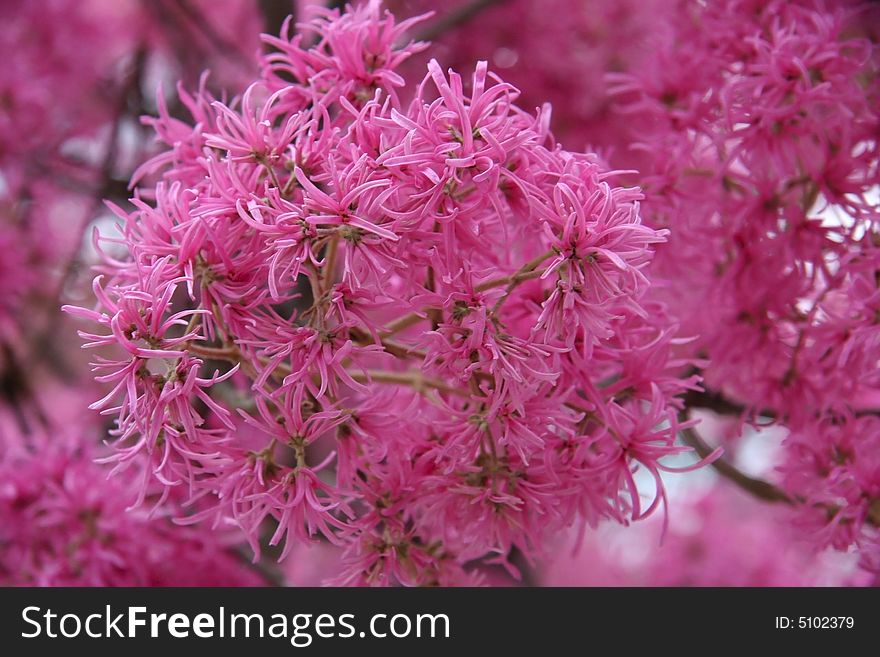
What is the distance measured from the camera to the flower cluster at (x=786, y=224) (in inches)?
42.8

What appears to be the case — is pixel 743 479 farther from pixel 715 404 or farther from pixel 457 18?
pixel 457 18

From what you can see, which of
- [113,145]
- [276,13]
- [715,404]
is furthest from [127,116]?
[715,404]

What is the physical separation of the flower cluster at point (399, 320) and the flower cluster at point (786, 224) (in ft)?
0.81

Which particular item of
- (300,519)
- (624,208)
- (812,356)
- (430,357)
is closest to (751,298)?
(812,356)

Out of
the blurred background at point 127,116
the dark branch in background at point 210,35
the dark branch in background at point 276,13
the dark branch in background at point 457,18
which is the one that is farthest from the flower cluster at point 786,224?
the dark branch in background at point 210,35

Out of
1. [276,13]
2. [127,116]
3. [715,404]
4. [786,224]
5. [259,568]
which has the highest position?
[127,116]

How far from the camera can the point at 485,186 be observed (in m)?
0.80

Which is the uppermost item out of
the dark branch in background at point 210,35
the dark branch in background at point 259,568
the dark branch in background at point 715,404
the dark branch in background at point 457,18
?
the dark branch in background at point 210,35

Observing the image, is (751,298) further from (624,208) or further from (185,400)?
(185,400)

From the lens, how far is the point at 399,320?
0.93m

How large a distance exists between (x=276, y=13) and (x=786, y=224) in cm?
96

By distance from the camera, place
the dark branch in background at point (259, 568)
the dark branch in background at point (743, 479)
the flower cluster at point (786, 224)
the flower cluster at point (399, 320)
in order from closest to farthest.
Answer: the flower cluster at point (399, 320), the flower cluster at point (786, 224), the dark branch in background at point (743, 479), the dark branch in background at point (259, 568)

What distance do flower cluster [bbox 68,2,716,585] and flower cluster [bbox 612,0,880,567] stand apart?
245 mm

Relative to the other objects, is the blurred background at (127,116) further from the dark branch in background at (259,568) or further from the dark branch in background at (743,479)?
the dark branch in background at (743,479)
